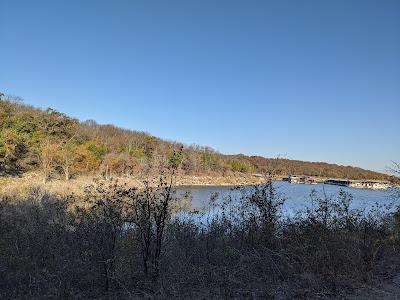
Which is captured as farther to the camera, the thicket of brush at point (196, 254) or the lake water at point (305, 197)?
the lake water at point (305, 197)

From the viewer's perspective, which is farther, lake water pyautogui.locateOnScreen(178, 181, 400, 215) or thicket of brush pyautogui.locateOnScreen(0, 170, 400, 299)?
lake water pyautogui.locateOnScreen(178, 181, 400, 215)

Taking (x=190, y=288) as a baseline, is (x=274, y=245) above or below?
above

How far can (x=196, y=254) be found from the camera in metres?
7.74

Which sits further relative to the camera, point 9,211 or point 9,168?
point 9,168

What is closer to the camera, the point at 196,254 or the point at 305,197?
the point at 196,254

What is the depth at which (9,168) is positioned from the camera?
46.3m

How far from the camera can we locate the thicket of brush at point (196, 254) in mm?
6191

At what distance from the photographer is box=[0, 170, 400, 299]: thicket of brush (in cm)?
619

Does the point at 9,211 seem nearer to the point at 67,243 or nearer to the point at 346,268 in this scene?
the point at 67,243

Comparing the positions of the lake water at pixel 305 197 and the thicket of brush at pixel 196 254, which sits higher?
the lake water at pixel 305 197

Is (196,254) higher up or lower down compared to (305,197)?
lower down

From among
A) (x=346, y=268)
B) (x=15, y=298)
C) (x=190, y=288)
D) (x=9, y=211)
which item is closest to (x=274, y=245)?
(x=346, y=268)

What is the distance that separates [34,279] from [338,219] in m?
6.76

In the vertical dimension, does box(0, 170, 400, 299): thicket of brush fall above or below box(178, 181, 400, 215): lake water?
Answer: below
